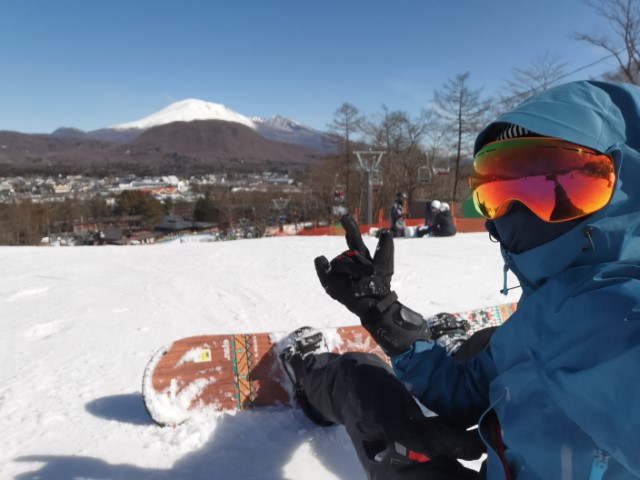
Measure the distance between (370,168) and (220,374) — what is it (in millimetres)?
16430

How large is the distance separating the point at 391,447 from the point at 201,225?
180 feet

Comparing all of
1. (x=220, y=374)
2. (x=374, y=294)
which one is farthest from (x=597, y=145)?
(x=220, y=374)

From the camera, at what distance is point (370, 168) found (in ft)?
59.3

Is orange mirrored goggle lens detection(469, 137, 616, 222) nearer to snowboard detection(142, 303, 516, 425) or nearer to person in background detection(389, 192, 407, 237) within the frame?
snowboard detection(142, 303, 516, 425)

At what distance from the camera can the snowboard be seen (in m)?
2.25

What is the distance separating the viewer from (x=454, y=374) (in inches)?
64.0

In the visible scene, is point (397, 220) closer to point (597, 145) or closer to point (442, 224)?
point (442, 224)

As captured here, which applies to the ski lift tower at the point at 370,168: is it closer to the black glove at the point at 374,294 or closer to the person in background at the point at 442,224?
the person in background at the point at 442,224

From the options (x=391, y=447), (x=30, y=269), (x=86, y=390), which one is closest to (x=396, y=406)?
(x=391, y=447)

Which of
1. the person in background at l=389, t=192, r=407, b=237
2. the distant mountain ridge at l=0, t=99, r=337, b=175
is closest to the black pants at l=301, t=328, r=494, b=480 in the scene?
the person in background at l=389, t=192, r=407, b=237

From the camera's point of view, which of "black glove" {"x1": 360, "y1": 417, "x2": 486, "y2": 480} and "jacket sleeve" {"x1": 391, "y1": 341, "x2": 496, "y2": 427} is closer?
"black glove" {"x1": 360, "y1": 417, "x2": 486, "y2": 480}

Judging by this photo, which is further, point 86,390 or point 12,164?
point 12,164

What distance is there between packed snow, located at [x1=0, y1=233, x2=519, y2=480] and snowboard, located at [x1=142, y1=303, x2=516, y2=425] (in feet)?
0.26

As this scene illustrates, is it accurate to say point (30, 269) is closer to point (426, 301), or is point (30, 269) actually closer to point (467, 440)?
point (426, 301)
